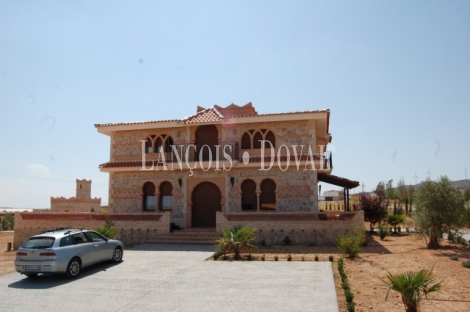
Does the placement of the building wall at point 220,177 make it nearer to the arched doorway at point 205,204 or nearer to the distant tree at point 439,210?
the arched doorway at point 205,204

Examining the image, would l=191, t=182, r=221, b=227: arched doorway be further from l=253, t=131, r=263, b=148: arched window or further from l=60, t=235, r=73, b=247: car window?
l=60, t=235, r=73, b=247: car window

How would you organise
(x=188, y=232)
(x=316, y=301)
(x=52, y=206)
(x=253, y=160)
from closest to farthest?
1. (x=316, y=301)
2. (x=188, y=232)
3. (x=253, y=160)
4. (x=52, y=206)

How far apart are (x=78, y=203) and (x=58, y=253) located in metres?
27.3

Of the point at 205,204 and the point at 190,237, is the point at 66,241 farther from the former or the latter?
the point at 205,204

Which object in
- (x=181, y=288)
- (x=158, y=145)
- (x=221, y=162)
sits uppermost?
(x=158, y=145)

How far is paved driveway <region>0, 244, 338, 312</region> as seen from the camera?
8.09 m

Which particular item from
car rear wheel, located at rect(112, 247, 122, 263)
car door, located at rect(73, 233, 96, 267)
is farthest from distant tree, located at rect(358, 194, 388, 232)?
car door, located at rect(73, 233, 96, 267)

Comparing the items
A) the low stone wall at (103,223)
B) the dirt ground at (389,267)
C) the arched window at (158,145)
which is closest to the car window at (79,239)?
the dirt ground at (389,267)

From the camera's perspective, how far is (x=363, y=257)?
13.6 meters

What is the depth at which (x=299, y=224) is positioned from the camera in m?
17.4

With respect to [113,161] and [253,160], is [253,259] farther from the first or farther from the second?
[113,161]

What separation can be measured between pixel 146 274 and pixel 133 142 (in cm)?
1208

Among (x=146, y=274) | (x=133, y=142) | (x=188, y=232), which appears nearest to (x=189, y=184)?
(x=188, y=232)

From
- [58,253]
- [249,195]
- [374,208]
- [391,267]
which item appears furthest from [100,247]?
[374,208]
